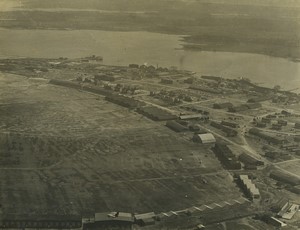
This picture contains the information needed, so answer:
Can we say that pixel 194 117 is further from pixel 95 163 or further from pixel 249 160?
pixel 95 163

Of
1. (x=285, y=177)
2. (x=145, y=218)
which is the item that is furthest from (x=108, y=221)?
(x=285, y=177)

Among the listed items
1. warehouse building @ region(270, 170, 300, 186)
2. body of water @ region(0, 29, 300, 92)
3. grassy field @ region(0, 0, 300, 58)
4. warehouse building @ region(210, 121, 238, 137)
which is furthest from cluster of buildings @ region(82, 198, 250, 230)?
A: grassy field @ region(0, 0, 300, 58)

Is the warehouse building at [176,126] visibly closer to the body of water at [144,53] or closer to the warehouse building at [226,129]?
the warehouse building at [226,129]

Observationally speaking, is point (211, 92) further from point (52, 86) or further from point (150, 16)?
Answer: point (150, 16)

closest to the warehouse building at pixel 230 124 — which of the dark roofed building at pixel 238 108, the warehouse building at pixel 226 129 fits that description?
the warehouse building at pixel 226 129

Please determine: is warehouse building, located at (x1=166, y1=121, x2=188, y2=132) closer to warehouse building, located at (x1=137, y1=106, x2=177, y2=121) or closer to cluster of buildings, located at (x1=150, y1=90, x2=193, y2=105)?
warehouse building, located at (x1=137, y1=106, x2=177, y2=121)
